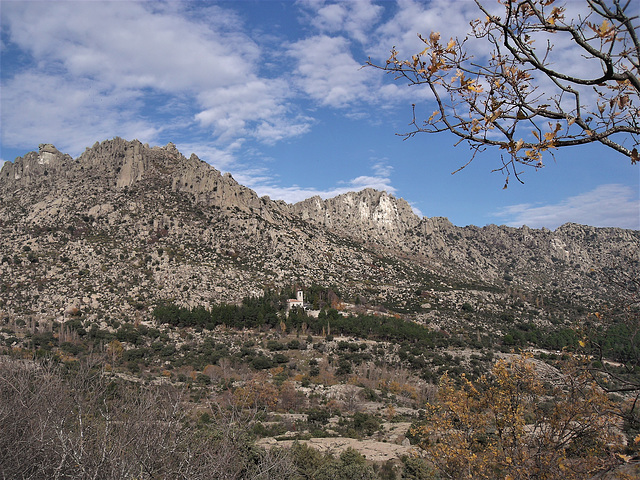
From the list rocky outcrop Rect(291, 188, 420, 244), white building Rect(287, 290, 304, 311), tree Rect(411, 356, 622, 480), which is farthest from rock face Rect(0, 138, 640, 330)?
tree Rect(411, 356, 622, 480)

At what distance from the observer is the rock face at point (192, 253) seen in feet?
180

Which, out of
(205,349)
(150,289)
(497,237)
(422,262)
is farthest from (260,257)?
(497,237)

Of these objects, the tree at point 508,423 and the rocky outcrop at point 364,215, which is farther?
the rocky outcrop at point 364,215

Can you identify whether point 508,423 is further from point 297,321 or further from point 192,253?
point 192,253

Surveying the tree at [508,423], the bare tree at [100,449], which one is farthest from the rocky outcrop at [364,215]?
the bare tree at [100,449]

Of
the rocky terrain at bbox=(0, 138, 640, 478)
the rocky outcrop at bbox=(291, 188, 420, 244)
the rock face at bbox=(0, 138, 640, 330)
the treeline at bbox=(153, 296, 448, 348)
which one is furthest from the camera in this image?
the rocky outcrop at bbox=(291, 188, 420, 244)

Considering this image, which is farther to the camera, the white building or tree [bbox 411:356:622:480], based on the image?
the white building

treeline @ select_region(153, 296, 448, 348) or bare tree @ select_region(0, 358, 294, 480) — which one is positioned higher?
bare tree @ select_region(0, 358, 294, 480)

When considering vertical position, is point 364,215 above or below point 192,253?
above

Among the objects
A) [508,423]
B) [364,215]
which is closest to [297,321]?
[508,423]

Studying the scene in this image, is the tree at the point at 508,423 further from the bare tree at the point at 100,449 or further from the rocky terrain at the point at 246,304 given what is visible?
the rocky terrain at the point at 246,304

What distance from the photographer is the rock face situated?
5488 cm

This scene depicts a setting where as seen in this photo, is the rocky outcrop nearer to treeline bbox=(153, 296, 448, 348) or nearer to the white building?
the white building

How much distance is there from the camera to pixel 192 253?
213ft
